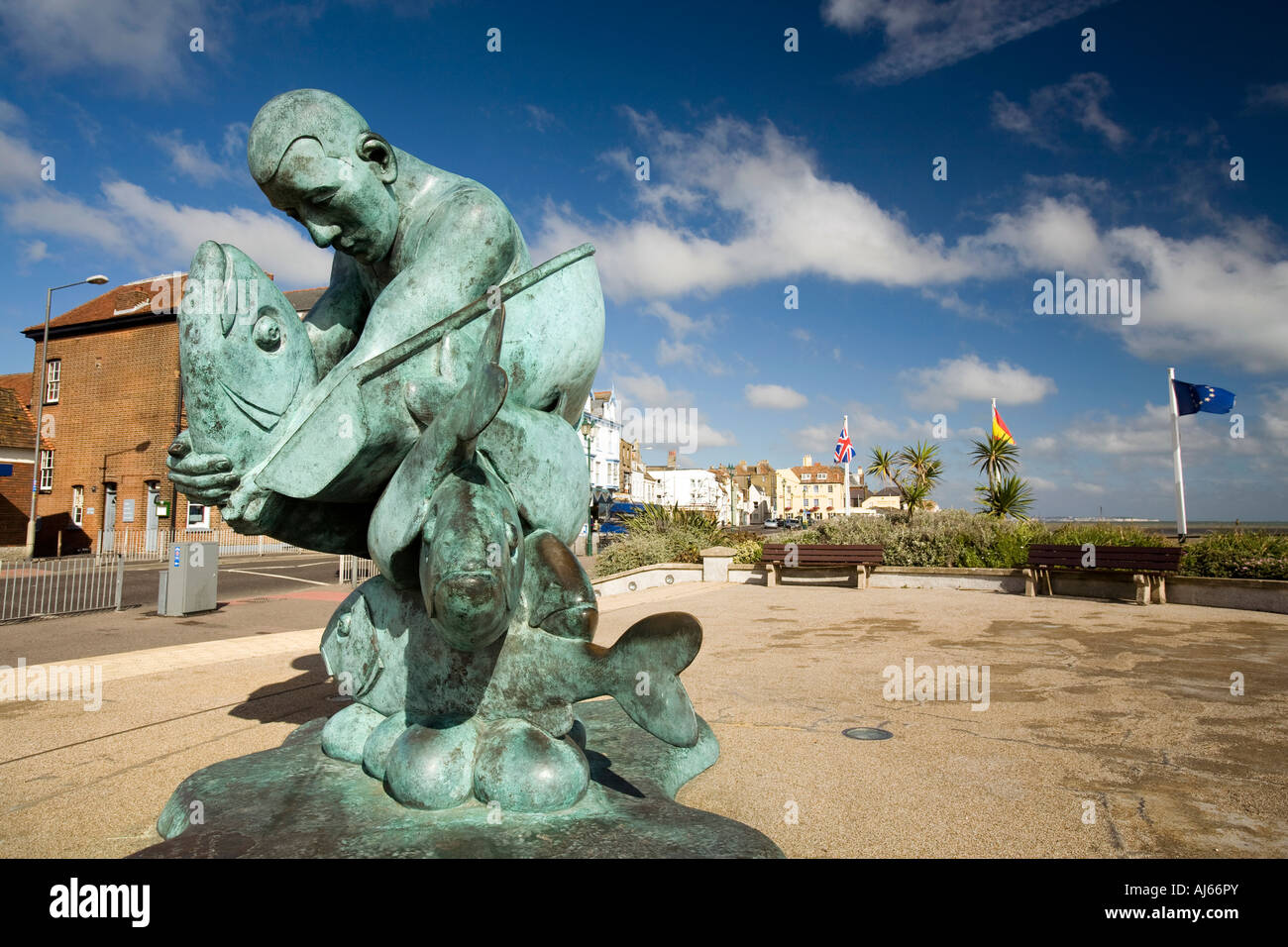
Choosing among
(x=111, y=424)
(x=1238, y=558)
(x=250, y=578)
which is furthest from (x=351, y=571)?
(x=111, y=424)

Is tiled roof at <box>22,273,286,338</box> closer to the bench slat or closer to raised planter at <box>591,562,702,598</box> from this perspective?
raised planter at <box>591,562,702,598</box>

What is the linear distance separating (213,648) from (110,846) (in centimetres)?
574

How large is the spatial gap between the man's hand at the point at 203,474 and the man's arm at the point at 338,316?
75 centimetres

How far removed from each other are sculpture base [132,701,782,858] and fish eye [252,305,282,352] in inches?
69.0

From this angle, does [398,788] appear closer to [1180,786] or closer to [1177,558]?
[1180,786]

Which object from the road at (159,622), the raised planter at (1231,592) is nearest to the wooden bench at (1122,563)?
the raised planter at (1231,592)

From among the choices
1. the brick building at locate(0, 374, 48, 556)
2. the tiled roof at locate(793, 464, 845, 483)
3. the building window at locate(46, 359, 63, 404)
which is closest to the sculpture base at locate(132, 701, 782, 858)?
the brick building at locate(0, 374, 48, 556)

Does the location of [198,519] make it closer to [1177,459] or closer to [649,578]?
[649,578]

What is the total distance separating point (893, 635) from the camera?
9.06 metres

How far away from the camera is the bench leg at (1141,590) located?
11.9 meters

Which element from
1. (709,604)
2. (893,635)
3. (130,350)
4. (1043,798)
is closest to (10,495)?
(130,350)

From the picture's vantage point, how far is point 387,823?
8.68ft

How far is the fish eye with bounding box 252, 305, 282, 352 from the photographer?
2893mm

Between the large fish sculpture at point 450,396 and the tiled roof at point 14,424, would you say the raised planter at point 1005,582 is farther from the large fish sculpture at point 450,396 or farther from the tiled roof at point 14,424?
the tiled roof at point 14,424
